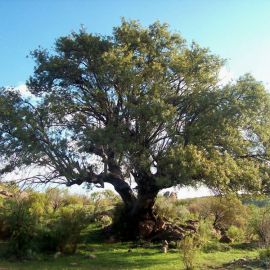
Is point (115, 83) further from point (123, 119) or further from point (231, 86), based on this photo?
point (231, 86)

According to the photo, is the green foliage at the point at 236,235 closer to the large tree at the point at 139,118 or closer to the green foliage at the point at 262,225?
the green foliage at the point at 262,225

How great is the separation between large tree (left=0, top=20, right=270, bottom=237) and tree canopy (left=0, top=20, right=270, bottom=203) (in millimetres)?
52

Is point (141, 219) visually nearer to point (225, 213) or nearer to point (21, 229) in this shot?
point (21, 229)

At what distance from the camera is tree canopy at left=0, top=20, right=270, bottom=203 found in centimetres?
1905

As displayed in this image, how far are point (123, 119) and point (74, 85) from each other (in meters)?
3.56

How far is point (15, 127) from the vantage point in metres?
19.6

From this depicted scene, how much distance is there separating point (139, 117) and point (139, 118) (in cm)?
10

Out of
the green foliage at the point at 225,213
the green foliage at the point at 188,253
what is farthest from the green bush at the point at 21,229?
the green foliage at the point at 225,213

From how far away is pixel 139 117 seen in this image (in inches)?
776

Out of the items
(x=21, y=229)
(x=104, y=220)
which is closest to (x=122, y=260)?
(x=21, y=229)

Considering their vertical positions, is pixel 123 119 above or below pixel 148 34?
below

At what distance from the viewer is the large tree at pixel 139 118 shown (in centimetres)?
1905

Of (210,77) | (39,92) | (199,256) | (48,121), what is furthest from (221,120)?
(39,92)

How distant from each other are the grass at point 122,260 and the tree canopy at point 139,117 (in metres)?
3.22
